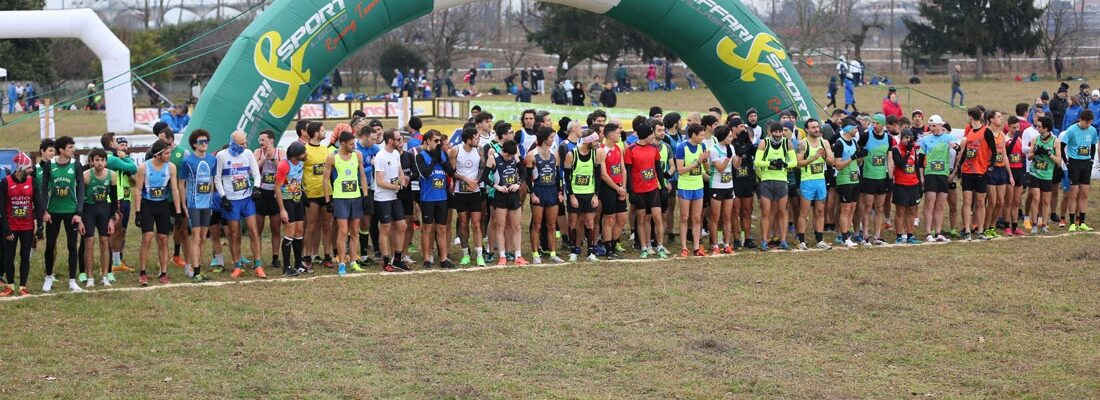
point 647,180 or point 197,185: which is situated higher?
point 197,185

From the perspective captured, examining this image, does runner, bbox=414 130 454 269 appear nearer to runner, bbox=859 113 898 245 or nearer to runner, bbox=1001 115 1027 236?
runner, bbox=859 113 898 245

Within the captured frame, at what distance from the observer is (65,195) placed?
11523mm

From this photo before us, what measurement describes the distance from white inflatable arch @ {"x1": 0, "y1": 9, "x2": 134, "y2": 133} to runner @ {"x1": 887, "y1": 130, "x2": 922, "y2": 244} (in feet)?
61.4

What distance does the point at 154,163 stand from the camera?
39.3 ft

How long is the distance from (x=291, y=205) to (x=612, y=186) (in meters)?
3.50

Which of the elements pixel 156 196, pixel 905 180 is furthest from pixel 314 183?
pixel 905 180

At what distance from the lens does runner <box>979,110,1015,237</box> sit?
14891 mm

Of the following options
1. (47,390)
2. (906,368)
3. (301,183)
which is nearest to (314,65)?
(301,183)

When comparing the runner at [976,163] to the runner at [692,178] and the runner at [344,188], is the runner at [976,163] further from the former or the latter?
the runner at [344,188]

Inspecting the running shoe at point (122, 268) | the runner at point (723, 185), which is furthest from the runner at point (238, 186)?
Result: the runner at point (723, 185)

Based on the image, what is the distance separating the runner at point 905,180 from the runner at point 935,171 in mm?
110

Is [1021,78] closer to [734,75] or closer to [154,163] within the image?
[734,75]

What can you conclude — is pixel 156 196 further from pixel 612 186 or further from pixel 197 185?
pixel 612 186

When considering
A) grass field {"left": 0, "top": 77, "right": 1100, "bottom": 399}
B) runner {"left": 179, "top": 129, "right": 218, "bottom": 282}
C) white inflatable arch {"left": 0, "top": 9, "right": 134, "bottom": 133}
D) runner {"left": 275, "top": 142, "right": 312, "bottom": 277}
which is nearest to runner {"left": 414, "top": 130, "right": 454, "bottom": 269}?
grass field {"left": 0, "top": 77, "right": 1100, "bottom": 399}
